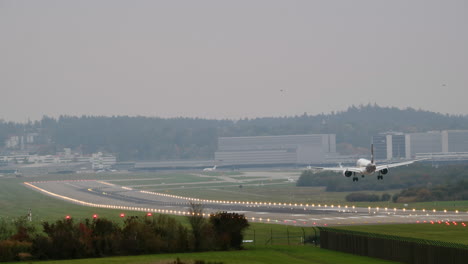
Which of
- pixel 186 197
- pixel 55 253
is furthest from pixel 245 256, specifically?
pixel 186 197

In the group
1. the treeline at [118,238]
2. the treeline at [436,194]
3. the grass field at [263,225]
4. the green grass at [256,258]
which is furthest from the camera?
the treeline at [436,194]

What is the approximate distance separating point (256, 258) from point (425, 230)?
88.3 feet

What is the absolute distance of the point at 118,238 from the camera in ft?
219

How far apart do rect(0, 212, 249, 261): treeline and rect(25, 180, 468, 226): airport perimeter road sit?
2688cm

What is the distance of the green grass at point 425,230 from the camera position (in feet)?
253

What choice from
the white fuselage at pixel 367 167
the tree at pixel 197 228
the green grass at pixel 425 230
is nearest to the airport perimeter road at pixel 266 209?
the white fuselage at pixel 367 167

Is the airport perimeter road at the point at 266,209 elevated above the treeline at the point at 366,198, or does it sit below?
below

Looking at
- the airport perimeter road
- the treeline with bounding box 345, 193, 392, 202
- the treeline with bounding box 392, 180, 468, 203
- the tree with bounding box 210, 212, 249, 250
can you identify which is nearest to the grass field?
the tree with bounding box 210, 212, 249, 250

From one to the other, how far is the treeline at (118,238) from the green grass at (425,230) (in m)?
17.0

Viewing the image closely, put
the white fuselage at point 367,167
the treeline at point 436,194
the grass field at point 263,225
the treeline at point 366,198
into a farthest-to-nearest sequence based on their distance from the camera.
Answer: the treeline at point 366,198
the treeline at point 436,194
the white fuselage at point 367,167
the grass field at point 263,225

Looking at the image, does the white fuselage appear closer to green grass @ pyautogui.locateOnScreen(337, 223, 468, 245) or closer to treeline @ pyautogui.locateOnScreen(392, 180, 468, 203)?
treeline @ pyautogui.locateOnScreen(392, 180, 468, 203)

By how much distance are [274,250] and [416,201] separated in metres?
67.6

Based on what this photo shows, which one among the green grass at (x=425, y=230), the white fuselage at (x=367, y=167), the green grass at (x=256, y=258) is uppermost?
the white fuselage at (x=367, y=167)

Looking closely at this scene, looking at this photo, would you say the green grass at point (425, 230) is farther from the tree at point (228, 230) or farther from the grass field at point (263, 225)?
the tree at point (228, 230)
